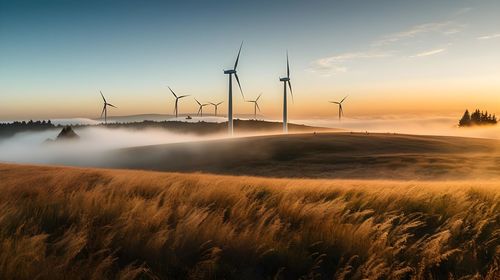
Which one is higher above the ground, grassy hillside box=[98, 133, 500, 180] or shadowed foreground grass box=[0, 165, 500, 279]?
shadowed foreground grass box=[0, 165, 500, 279]

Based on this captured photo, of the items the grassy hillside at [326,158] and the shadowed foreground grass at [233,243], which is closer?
the shadowed foreground grass at [233,243]

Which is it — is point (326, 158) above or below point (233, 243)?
below

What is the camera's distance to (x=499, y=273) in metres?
6.92

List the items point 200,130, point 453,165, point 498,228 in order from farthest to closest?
point 200,130, point 453,165, point 498,228

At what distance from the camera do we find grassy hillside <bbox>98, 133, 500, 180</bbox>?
150 feet

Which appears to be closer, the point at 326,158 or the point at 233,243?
the point at 233,243

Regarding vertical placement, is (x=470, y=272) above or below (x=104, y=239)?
below

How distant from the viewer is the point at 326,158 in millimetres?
56906

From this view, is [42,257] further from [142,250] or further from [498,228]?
[498,228]

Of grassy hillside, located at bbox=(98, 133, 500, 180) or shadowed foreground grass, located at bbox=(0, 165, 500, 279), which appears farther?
grassy hillside, located at bbox=(98, 133, 500, 180)

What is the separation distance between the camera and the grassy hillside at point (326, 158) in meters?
45.7

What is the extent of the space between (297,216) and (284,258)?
2612 mm

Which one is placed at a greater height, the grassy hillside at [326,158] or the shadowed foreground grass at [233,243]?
the shadowed foreground grass at [233,243]

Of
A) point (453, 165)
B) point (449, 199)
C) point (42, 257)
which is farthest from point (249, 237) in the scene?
point (453, 165)
